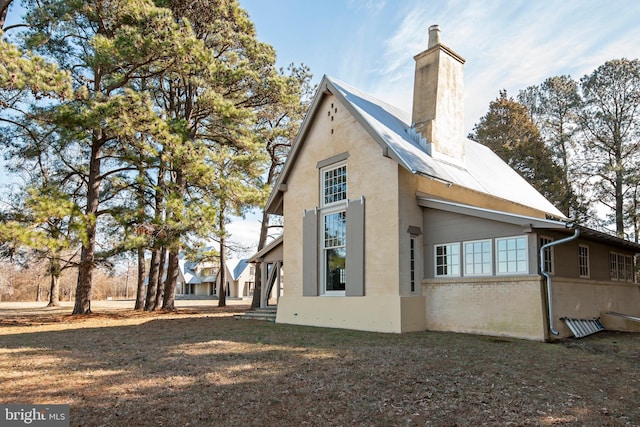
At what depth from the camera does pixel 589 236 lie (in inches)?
458

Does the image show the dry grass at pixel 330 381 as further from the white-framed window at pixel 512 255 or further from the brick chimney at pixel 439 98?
the brick chimney at pixel 439 98

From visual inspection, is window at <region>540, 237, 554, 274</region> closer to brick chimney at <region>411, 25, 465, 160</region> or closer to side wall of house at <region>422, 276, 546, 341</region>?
side wall of house at <region>422, 276, 546, 341</region>

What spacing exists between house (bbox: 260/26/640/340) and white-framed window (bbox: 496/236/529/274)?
0.08ft

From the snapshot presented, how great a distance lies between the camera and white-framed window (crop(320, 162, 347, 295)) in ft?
45.6

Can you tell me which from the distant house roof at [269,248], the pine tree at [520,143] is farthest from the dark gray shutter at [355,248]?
the pine tree at [520,143]

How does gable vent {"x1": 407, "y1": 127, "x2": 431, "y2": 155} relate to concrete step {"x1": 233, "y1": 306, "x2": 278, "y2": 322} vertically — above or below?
above

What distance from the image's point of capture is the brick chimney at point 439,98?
551 inches

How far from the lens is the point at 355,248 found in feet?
42.8

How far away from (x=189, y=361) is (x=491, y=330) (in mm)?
7314

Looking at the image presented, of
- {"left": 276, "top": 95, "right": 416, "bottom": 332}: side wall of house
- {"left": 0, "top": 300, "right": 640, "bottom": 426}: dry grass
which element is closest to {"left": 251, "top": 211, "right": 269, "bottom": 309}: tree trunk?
{"left": 276, "top": 95, "right": 416, "bottom": 332}: side wall of house

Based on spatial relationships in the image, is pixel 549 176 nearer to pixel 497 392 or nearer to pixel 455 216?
pixel 455 216

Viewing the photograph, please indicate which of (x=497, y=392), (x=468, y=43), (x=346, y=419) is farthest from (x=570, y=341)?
(x=468, y=43)

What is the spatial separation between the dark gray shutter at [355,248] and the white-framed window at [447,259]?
214cm

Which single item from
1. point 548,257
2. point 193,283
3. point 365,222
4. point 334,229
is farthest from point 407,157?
point 193,283
